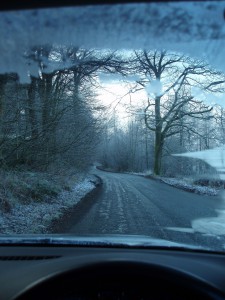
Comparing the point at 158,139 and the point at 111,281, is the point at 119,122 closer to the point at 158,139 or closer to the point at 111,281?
the point at 158,139

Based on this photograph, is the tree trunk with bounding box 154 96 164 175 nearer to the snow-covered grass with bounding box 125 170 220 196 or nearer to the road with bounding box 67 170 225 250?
the snow-covered grass with bounding box 125 170 220 196

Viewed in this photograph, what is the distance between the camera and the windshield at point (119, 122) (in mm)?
3449

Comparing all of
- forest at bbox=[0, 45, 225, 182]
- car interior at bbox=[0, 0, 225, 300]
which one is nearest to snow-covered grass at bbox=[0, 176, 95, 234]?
forest at bbox=[0, 45, 225, 182]

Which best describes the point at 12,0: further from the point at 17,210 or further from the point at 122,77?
the point at 17,210

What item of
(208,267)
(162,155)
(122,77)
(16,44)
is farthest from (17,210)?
(208,267)

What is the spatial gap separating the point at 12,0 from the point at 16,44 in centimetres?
123

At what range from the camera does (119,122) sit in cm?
695

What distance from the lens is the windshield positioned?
345 cm

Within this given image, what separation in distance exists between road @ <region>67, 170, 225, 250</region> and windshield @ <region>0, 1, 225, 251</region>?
0.04 metres

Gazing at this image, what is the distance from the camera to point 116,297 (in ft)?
9.97

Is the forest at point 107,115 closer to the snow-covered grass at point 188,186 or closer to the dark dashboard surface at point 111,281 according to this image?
the snow-covered grass at point 188,186

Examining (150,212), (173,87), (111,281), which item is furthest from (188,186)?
(111,281)

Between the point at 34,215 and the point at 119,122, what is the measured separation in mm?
5454

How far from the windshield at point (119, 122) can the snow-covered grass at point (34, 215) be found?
0.16 ft
